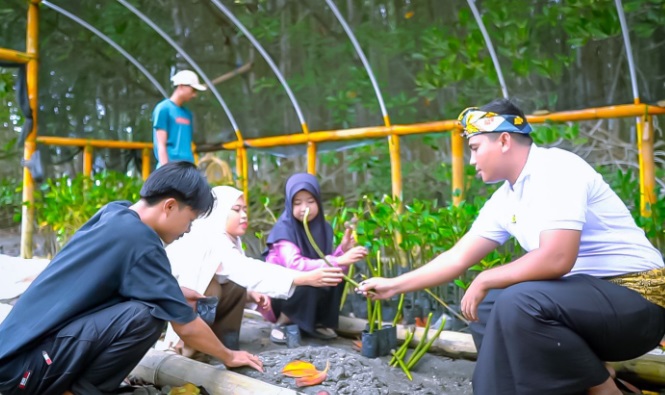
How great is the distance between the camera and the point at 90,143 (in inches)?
292

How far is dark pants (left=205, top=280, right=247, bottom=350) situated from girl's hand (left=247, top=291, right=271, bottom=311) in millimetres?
315

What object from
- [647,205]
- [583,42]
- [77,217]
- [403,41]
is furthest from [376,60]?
[77,217]

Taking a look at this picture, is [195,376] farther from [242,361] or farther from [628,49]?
[628,49]

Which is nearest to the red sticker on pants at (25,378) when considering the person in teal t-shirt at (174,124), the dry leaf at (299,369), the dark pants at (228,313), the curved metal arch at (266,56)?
the dry leaf at (299,369)

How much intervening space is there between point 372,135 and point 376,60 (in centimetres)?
60

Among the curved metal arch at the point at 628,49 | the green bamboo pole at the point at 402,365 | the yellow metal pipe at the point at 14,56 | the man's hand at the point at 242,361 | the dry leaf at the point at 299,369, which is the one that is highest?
the yellow metal pipe at the point at 14,56

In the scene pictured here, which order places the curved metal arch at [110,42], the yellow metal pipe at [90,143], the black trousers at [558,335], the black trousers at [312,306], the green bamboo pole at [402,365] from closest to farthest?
the black trousers at [558,335], the green bamboo pole at [402,365], the black trousers at [312,306], the curved metal arch at [110,42], the yellow metal pipe at [90,143]

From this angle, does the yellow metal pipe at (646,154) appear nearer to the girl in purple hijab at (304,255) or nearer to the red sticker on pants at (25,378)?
the girl in purple hijab at (304,255)

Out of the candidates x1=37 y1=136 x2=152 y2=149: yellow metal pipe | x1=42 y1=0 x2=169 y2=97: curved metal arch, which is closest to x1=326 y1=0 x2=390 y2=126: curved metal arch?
x1=42 y1=0 x2=169 y2=97: curved metal arch

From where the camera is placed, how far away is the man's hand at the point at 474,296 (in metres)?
2.11

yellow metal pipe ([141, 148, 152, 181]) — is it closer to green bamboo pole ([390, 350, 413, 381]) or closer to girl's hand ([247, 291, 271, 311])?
girl's hand ([247, 291, 271, 311])

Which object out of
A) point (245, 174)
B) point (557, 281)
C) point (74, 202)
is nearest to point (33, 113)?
point (74, 202)

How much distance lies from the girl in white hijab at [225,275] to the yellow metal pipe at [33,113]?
384 centimetres

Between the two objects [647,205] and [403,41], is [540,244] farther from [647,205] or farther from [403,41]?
[403,41]
